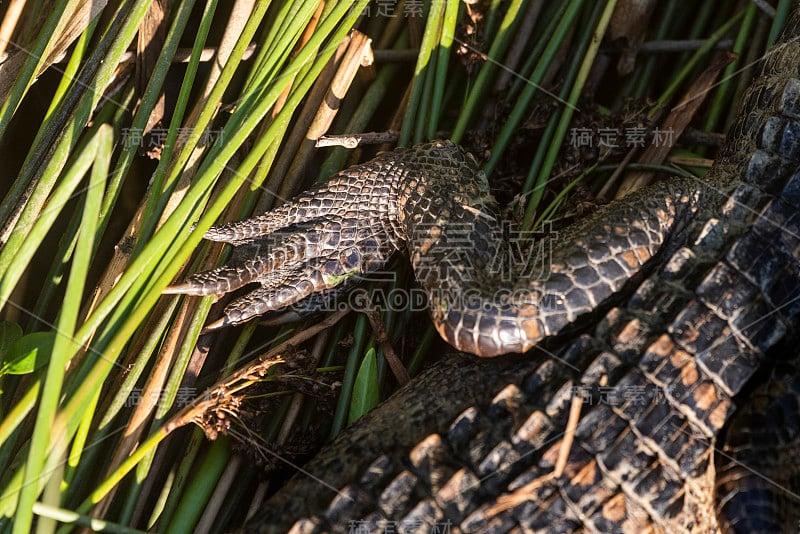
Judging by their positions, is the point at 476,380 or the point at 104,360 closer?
the point at 104,360

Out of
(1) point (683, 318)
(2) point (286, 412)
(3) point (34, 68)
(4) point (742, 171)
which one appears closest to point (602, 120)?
(4) point (742, 171)

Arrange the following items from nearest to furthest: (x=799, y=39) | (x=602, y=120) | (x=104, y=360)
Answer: (x=104, y=360)
(x=799, y=39)
(x=602, y=120)

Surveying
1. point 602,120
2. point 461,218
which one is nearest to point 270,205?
point 461,218

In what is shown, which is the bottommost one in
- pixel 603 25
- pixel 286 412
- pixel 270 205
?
pixel 286 412

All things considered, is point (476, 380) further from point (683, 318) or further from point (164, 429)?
point (164, 429)

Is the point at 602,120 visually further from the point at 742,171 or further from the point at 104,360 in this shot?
the point at 104,360

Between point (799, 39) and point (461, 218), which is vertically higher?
point (799, 39)

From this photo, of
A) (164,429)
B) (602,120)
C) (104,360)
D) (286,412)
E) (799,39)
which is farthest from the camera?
(602,120)
